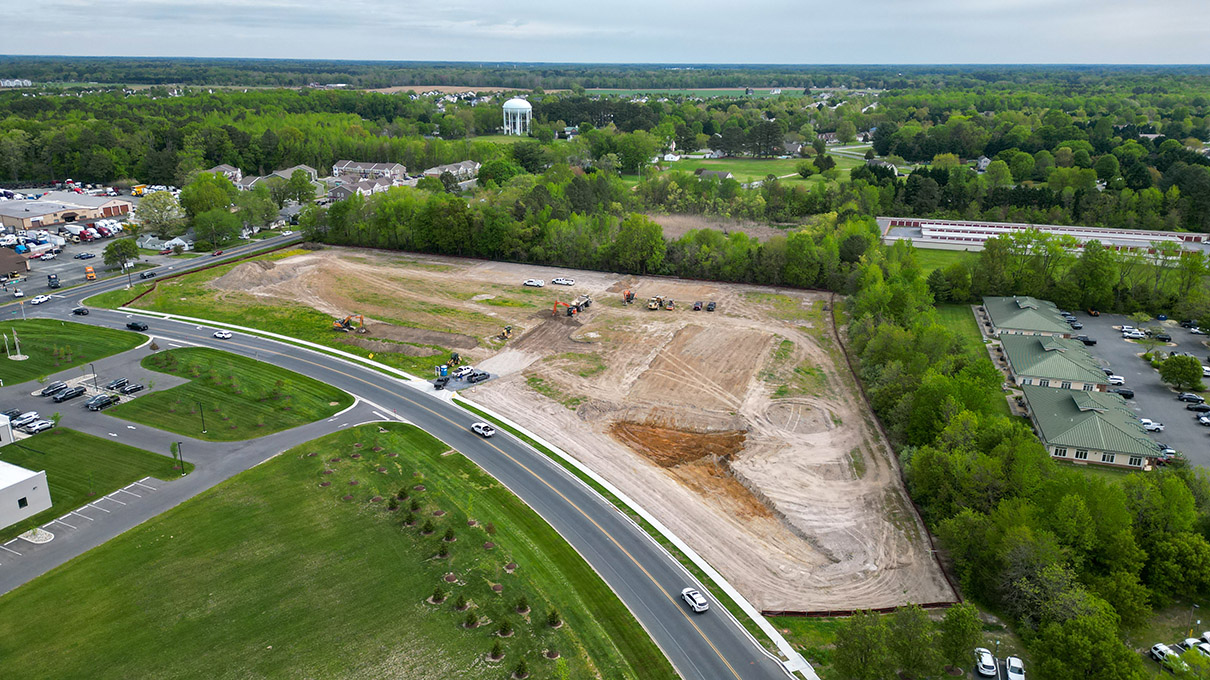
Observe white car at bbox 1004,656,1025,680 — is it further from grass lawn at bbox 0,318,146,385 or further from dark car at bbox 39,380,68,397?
grass lawn at bbox 0,318,146,385

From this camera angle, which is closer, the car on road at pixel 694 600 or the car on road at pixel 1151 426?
the car on road at pixel 694 600

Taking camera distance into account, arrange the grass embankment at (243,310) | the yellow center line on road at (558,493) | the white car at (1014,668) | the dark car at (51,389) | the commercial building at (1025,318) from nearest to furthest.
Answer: the white car at (1014,668) < the yellow center line on road at (558,493) < the dark car at (51,389) < the grass embankment at (243,310) < the commercial building at (1025,318)

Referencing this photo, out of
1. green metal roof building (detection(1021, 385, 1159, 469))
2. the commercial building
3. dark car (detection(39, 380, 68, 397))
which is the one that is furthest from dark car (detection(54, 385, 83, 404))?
the commercial building

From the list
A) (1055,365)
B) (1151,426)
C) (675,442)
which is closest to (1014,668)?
(675,442)

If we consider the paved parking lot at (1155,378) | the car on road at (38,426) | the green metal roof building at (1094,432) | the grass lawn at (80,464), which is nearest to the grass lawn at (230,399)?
the grass lawn at (80,464)

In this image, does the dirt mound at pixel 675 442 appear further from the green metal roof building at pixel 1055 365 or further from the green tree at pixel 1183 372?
the green tree at pixel 1183 372

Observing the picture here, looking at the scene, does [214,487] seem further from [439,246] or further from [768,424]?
[439,246]

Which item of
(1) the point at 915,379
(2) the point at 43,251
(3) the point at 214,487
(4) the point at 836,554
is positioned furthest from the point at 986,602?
(2) the point at 43,251
